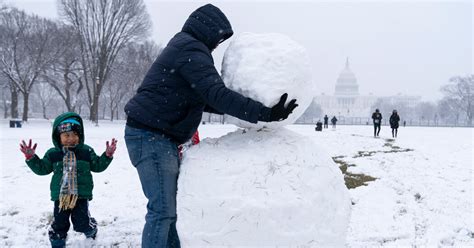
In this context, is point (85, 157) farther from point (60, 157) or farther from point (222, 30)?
point (222, 30)

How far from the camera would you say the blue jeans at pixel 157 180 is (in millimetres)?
2656

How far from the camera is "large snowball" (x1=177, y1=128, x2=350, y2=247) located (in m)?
2.54

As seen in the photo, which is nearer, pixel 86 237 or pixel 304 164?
pixel 304 164

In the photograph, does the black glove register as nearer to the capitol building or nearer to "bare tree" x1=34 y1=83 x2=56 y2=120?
"bare tree" x1=34 y1=83 x2=56 y2=120

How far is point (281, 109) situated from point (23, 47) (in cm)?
3287

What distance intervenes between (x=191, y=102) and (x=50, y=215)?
343 centimetres

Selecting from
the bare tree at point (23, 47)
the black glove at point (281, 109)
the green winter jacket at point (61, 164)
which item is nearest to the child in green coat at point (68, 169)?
the green winter jacket at point (61, 164)

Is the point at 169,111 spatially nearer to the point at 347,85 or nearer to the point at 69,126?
the point at 69,126

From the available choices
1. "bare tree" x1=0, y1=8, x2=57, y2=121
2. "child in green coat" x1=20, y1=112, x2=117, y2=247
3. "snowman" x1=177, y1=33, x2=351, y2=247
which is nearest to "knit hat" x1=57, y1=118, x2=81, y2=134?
"child in green coat" x1=20, y1=112, x2=117, y2=247

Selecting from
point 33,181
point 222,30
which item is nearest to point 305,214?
point 222,30

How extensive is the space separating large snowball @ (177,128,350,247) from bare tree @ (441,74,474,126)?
244ft

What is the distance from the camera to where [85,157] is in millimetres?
4070

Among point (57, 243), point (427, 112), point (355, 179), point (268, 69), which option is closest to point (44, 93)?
point (355, 179)

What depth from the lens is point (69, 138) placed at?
13.1 feet
